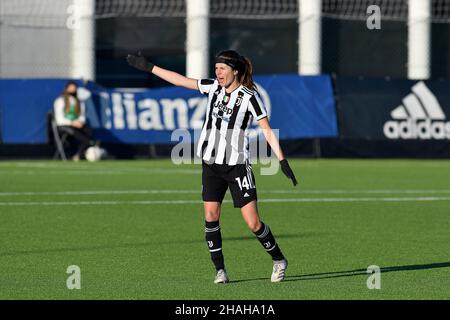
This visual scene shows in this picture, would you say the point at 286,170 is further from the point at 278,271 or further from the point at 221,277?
the point at 221,277

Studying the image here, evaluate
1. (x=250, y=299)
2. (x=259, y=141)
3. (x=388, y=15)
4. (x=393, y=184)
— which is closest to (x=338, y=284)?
(x=250, y=299)

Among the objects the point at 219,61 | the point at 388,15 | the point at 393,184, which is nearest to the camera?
the point at 219,61

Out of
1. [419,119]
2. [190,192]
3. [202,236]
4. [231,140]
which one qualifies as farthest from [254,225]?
[419,119]

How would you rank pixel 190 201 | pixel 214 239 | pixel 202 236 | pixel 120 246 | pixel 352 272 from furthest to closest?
pixel 190 201 < pixel 202 236 < pixel 120 246 < pixel 352 272 < pixel 214 239

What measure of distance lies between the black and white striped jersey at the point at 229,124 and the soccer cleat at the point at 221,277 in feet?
3.00

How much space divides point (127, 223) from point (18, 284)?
17.6 ft

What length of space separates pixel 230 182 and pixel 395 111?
19799mm

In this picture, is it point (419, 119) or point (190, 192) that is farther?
point (419, 119)

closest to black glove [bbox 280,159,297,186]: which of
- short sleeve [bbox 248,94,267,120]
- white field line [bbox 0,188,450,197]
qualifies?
short sleeve [bbox 248,94,267,120]

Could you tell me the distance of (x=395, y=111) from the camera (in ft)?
97.6

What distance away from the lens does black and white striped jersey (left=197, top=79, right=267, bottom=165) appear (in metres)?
10.3

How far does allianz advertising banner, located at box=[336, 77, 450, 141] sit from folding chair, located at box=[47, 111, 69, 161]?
6.50 metres

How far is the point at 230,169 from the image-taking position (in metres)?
10.3
